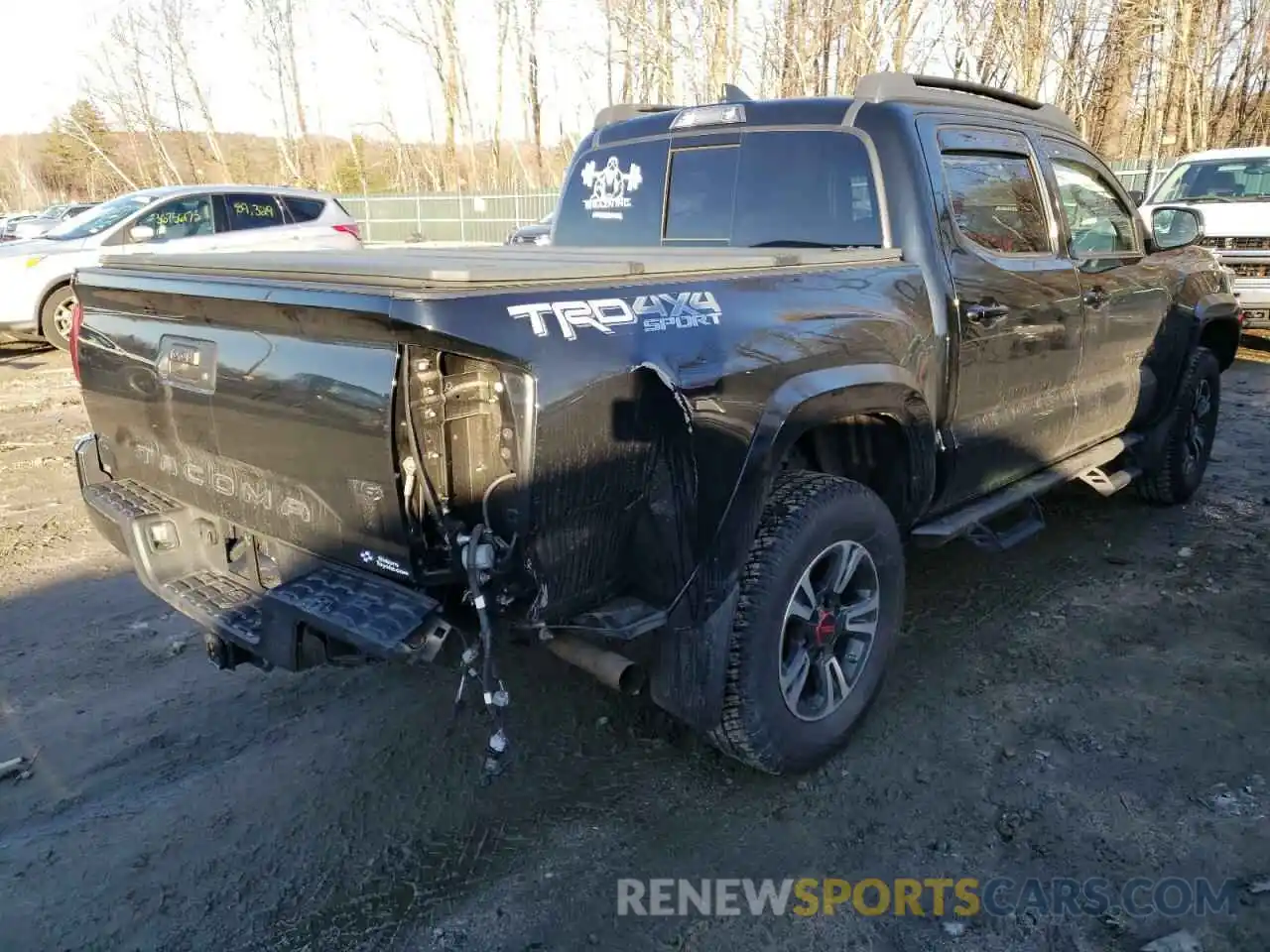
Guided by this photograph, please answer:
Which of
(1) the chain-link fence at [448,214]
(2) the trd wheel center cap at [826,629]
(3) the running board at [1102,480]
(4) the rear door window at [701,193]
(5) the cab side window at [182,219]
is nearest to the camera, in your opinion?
(2) the trd wheel center cap at [826,629]

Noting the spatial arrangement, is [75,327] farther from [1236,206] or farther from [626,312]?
[1236,206]

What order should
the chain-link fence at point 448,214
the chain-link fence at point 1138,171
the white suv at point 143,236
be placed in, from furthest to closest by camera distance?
the chain-link fence at point 448,214
the chain-link fence at point 1138,171
the white suv at point 143,236

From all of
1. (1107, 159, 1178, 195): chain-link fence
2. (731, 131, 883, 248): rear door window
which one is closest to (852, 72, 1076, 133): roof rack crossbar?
(731, 131, 883, 248): rear door window

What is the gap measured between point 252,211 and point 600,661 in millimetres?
10865

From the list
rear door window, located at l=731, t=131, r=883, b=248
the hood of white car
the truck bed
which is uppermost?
rear door window, located at l=731, t=131, r=883, b=248

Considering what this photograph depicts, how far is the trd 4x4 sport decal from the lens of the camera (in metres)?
2.18

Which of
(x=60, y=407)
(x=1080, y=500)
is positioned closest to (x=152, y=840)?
(x=1080, y=500)

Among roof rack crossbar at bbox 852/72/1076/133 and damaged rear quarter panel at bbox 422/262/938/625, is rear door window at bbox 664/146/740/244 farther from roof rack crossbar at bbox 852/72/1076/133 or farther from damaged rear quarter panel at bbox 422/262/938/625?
damaged rear quarter panel at bbox 422/262/938/625

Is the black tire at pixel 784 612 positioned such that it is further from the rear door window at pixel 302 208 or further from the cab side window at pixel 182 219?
the rear door window at pixel 302 208

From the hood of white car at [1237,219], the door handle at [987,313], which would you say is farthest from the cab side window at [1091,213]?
the hood of white car at [1237,219]

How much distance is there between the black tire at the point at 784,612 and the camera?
108 inches

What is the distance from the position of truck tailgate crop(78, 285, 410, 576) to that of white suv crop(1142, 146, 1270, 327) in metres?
9.28

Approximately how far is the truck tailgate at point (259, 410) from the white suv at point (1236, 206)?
365 inches

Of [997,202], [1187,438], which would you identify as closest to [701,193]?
[997,202]
